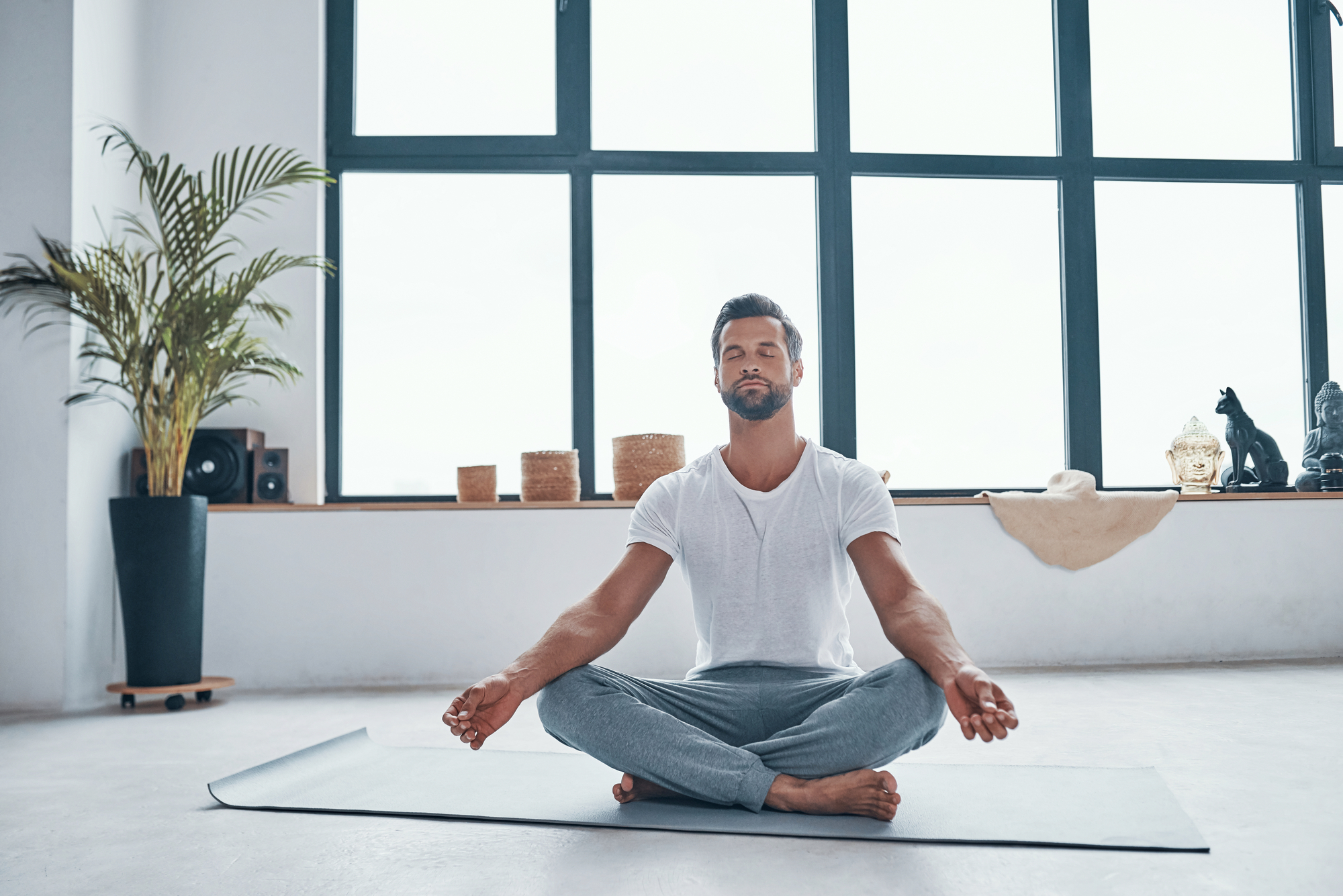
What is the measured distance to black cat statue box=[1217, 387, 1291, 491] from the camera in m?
4.26

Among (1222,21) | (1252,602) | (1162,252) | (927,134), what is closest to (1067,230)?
(1162,252)

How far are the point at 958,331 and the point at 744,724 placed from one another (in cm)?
307

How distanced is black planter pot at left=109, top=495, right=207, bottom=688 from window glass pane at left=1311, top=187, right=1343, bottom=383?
201 inches

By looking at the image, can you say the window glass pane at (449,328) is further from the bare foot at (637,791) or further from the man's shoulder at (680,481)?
the bare foot at (637,791)

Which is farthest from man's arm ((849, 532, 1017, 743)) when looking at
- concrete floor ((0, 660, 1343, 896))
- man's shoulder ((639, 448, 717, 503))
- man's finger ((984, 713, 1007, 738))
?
man's shoulder ((639, 448, 717, 503))

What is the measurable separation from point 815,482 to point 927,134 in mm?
3038

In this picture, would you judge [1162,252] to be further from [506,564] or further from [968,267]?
[506,564]

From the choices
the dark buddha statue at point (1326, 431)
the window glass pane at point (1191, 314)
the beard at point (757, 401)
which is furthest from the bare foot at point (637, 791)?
the dark buddha statue at point (1326, 431)

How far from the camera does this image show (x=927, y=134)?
4.51 metres

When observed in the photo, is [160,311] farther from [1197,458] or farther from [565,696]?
[1197,458]

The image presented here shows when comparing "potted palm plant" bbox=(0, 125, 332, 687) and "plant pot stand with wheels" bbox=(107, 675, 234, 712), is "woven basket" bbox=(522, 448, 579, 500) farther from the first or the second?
"plant pot stand with wheels" bbox=(107, 675, 234, 712)

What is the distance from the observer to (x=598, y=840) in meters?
1.68

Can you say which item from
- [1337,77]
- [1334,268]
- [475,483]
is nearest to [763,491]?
[475,483]

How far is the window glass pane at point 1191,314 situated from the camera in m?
4.55
